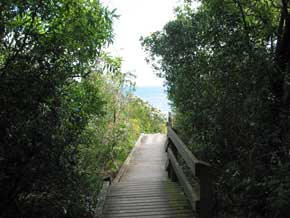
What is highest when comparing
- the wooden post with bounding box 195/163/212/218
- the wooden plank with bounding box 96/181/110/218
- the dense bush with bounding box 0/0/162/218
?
the dense bush with bounding box 0/0/162/218

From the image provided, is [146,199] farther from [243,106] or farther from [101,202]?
[243,106]

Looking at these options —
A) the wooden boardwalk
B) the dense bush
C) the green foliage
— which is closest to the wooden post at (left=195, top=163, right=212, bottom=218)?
the green foliage

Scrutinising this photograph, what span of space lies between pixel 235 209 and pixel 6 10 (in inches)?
140

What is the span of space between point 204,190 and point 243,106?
1479mm

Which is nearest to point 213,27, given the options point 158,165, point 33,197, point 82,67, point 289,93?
point 289,93

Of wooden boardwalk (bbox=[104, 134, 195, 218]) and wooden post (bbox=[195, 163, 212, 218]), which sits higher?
wooden post (bbox=[195, 163, 212, 218])

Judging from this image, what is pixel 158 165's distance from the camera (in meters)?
10.3

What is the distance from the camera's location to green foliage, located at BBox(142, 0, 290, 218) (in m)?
4.63

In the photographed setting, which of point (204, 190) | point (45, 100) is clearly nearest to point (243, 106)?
point (204, 190)

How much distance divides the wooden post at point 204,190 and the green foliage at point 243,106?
0.44m

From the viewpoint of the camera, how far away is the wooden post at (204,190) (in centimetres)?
413

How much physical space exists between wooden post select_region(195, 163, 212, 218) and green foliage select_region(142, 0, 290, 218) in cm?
44

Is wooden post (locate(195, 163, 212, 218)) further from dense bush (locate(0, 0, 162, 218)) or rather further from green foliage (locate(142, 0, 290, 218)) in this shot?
dense bush (locate(0, 0, 162, 218))

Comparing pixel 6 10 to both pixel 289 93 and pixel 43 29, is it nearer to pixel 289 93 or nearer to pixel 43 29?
pixel 43 29
